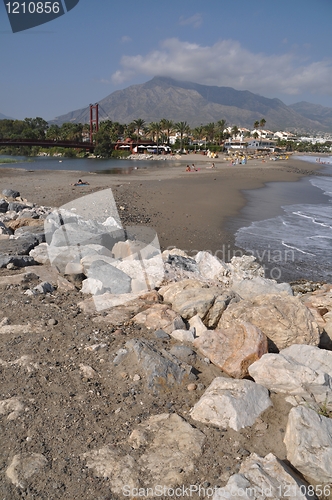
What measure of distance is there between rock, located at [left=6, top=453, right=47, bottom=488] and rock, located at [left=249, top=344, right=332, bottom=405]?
1999 mm

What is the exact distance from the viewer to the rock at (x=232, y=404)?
3.12 m

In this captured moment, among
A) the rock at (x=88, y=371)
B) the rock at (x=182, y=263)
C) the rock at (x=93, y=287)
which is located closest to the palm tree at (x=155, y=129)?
the rock at (x=182, y=263)

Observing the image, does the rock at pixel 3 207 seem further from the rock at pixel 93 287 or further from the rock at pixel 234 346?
the rock at pixel 234 346

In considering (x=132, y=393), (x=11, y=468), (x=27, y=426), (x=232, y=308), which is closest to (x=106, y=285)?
(x=232, y=308)

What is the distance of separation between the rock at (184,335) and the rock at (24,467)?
6.71 ft

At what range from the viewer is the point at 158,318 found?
4773 millimetres

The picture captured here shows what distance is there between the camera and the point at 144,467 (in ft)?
8.83

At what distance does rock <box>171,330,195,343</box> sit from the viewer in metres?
4.39

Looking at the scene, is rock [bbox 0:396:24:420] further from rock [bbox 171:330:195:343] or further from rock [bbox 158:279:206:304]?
rock [bbox 158:279:206:304]

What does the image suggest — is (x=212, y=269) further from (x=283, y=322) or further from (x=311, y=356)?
(x=311, y=356)

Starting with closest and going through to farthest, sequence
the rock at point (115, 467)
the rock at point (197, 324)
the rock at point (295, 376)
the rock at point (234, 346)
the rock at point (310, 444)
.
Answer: the rock at point (115, 467) → the rock at point (310, 444) → the rock at point (295, 376) → the rock at point (234, 346) → the rock at point (197, 324)

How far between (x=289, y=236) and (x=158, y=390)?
10.8 metres

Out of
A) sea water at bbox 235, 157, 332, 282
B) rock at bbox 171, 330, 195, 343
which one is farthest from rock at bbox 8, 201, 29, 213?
rock at bbox 171, 330, 195, 343

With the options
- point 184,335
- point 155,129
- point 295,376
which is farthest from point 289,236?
point 155,129
